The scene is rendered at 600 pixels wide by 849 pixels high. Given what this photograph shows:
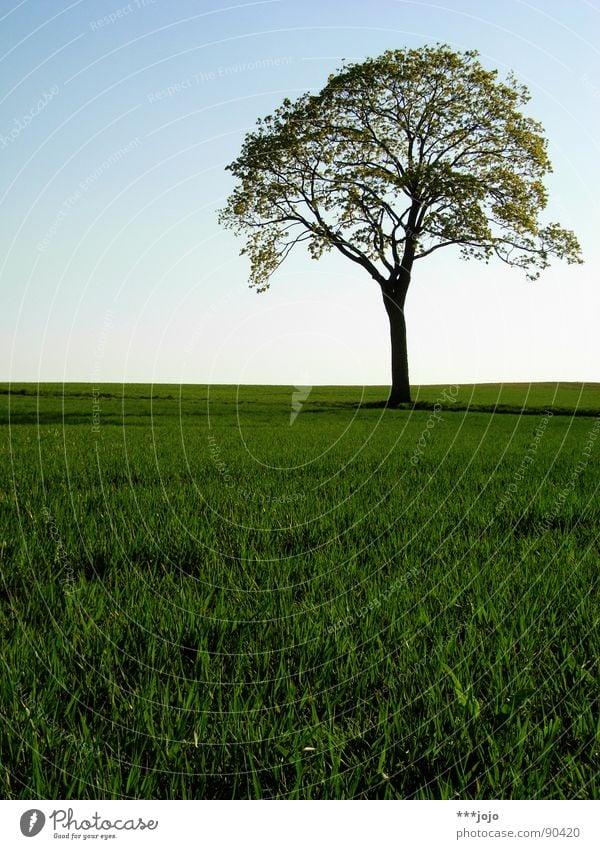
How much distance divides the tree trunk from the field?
80.8 ft

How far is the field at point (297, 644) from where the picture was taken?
2.69 metres

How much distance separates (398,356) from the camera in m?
32.6

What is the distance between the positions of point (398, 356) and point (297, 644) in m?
29.6

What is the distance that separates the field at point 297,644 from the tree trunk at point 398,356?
24.6 metres

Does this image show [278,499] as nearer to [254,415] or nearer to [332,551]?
[332,551]

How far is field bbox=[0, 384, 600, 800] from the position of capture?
269cm
